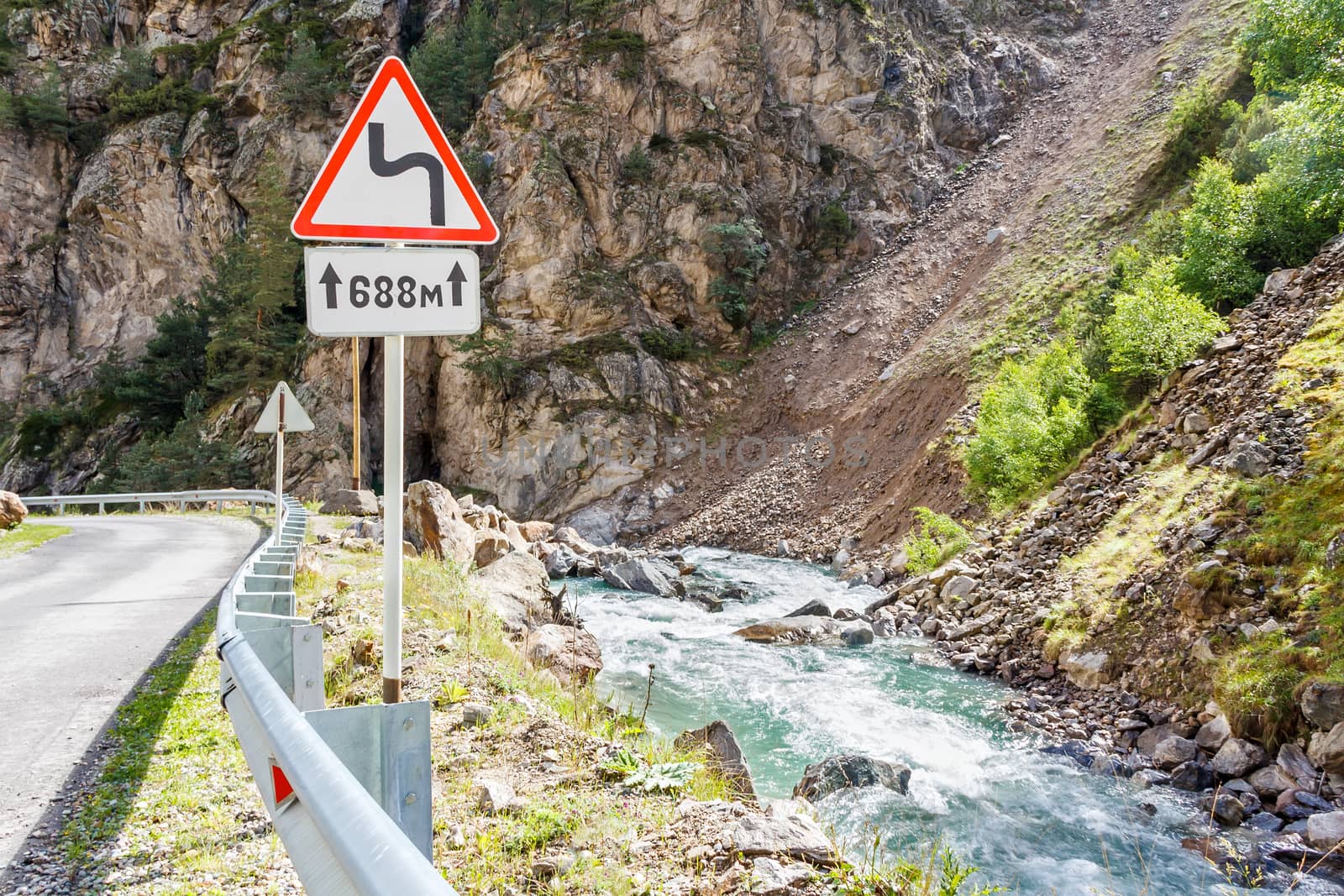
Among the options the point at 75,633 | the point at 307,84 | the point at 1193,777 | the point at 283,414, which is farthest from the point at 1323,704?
the point at 307,84

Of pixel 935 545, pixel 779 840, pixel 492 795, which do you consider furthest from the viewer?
pixel 935 545

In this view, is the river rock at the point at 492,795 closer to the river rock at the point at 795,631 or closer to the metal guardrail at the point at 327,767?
the metal guardrail at the point at 327,767

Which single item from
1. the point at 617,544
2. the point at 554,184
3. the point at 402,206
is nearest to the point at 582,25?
the point at 554,184

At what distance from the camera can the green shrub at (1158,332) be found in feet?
42.0

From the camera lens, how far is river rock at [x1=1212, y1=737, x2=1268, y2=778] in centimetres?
660

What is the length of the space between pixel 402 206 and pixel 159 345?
3963 cm

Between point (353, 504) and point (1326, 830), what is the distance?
65.0 feet

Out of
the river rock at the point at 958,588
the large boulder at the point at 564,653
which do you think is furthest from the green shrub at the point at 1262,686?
the large boulder at the point at 564,653

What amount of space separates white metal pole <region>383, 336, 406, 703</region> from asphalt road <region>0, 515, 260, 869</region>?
157cm

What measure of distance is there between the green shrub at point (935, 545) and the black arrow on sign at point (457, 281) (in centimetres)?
1326

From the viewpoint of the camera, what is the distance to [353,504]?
2000cm

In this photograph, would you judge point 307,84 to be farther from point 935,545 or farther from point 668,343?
point 935,545

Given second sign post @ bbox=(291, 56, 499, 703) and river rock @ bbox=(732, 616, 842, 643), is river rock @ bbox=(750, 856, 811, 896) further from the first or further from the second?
river rock @ bbox=(732, 616, 842, 643)

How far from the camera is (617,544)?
2672 cm
